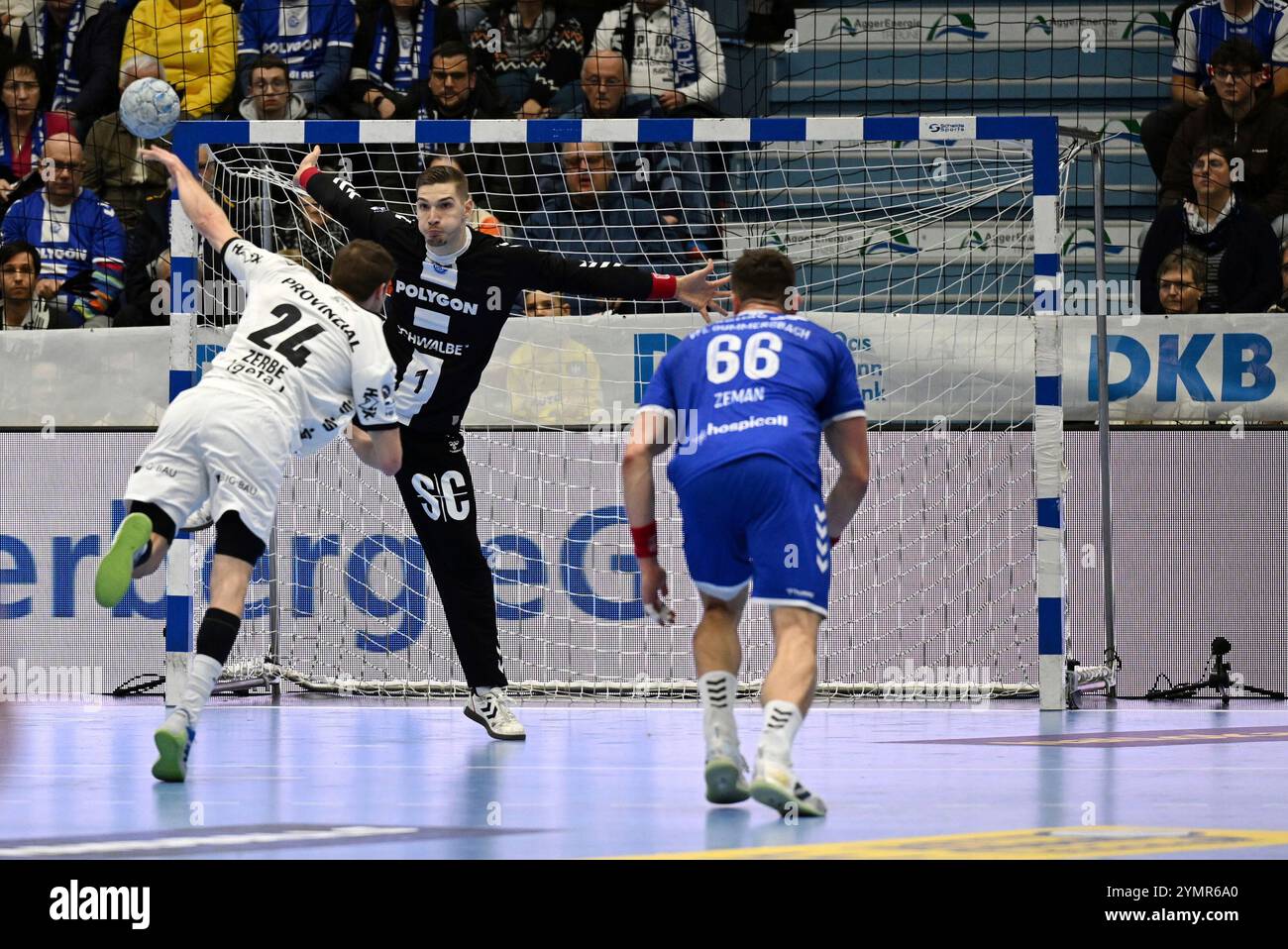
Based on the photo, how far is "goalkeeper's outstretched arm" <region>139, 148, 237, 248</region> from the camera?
7.73 meters

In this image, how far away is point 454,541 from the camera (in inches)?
346

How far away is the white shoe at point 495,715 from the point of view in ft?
28.4

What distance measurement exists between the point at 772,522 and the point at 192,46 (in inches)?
411

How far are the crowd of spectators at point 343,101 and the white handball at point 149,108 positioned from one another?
2.81 m

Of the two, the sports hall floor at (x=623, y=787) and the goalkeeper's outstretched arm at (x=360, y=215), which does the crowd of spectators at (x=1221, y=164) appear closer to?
the sports hall floor at (x=623, y=787)

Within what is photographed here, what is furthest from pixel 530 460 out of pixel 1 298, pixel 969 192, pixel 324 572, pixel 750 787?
pixel 750 787

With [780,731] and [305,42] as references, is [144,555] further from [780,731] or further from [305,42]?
[305,42]

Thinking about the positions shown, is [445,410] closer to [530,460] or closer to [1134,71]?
[530,460]

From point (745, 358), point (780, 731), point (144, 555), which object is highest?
point (745, 358)

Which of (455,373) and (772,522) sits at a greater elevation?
(455,373)

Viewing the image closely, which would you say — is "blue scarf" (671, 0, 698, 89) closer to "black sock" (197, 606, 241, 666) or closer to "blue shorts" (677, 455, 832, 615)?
"black sock" (197, 606, 241, 666)

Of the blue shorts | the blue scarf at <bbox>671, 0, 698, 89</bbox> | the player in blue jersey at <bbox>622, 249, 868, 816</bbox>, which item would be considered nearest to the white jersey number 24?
the player in blue jersey at <bbox>622, 249, 868, 816</bbox>

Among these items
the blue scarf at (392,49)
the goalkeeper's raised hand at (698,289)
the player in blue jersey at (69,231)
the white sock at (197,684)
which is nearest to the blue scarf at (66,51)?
the player in blue jersey at (69,231)

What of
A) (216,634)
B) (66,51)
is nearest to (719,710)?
(216,634)
